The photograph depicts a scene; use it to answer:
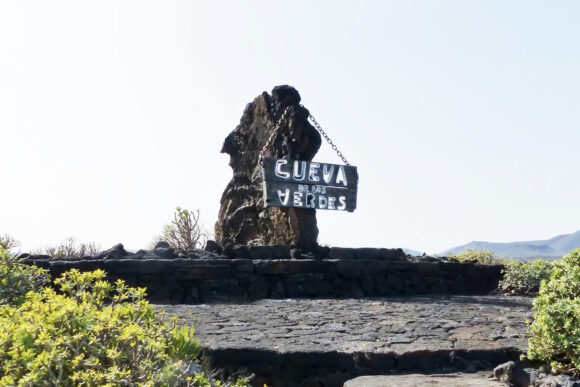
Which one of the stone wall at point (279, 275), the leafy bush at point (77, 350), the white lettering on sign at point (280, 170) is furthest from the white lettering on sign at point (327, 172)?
the leafy bush at point (77, 350)

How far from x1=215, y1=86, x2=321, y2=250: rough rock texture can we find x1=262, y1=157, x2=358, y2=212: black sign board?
0.26 meters

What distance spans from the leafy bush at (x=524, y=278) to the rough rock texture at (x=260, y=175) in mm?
3090

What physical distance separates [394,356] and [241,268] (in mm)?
4340

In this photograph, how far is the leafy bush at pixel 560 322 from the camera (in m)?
4.81

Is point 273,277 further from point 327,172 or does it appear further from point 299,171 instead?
point 327,172

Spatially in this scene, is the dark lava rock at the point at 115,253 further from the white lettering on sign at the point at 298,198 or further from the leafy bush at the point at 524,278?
the leafy bush at the point at 524,278

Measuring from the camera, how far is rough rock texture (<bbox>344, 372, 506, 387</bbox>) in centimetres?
462

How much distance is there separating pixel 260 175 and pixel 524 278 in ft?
16.5

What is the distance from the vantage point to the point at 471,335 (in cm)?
619

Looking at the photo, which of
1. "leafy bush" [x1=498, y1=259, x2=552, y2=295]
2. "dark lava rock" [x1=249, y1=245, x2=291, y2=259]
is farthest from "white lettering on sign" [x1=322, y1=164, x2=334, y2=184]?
"leafy bush" [x1=498, y1=259, x2=552, y2=295]

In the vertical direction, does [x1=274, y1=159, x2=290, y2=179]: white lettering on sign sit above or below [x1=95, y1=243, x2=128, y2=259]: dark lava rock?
above

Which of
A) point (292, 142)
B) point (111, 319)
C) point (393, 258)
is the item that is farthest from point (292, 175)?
point (111, 319)

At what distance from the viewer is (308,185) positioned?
11078mm

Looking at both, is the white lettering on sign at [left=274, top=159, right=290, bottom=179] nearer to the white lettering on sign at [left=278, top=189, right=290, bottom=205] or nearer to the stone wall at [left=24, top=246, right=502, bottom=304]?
the white lettering on sign at [left=278, top=189, right=290, bottom=205]
